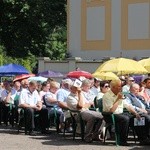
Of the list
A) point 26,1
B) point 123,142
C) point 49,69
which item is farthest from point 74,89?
point 26,1

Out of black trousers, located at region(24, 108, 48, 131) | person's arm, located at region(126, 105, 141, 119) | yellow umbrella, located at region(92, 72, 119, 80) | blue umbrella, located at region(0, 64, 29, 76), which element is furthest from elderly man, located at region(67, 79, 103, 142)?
blue umbrella, located at region(0, 64, 29, 76)

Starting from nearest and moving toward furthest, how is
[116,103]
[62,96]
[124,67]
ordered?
[116,103] < [62,96] < [124,67]

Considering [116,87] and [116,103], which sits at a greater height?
[116,87]

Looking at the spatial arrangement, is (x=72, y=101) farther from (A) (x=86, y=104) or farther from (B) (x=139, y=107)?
(B) (x=139, y=107)

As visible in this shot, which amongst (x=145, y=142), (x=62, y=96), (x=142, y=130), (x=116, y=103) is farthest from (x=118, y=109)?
(x=62, y=96)

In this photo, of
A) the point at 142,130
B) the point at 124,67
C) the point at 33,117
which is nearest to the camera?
the point at 142,130

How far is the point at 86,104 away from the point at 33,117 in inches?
80.0

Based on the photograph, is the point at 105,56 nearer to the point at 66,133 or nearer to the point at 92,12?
the point at 92,12

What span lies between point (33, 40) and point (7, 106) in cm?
2347

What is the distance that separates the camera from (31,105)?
628 inches

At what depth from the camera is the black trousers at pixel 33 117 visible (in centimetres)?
1584

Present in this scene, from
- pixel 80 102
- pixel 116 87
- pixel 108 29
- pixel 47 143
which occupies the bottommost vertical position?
pixel 47 143

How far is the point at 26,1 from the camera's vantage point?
40.2 m

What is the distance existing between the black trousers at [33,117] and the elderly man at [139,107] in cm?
294
